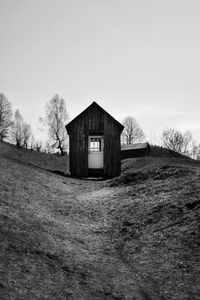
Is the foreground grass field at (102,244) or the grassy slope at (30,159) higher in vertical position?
the grassy slope at (30,159)

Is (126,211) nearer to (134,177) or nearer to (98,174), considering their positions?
(134,177)

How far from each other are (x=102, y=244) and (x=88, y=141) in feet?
50.6

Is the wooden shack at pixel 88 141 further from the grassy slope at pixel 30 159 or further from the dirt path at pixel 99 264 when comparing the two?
the dirt path at pixel 99 264

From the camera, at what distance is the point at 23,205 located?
9.94 metres

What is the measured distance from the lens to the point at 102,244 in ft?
26.2

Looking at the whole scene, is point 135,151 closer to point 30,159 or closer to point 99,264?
point 30,159

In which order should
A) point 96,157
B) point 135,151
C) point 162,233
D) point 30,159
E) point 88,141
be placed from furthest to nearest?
point 135,151 < point 30,159 < point 96,157 < point 88,141 < point 162,233

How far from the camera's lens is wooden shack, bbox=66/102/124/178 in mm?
22875

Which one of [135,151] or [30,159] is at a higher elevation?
[135,151]

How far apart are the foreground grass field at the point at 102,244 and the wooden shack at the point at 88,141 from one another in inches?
378

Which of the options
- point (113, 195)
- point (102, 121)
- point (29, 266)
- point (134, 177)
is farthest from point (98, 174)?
point (29, 266)

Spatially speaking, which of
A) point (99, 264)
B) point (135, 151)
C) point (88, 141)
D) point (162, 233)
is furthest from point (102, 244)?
point (135, 151)

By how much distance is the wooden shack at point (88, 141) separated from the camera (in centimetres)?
2288

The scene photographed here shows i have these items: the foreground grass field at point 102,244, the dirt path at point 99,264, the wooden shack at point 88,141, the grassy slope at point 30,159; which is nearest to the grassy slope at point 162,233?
the foreground grass field at point 102,244
